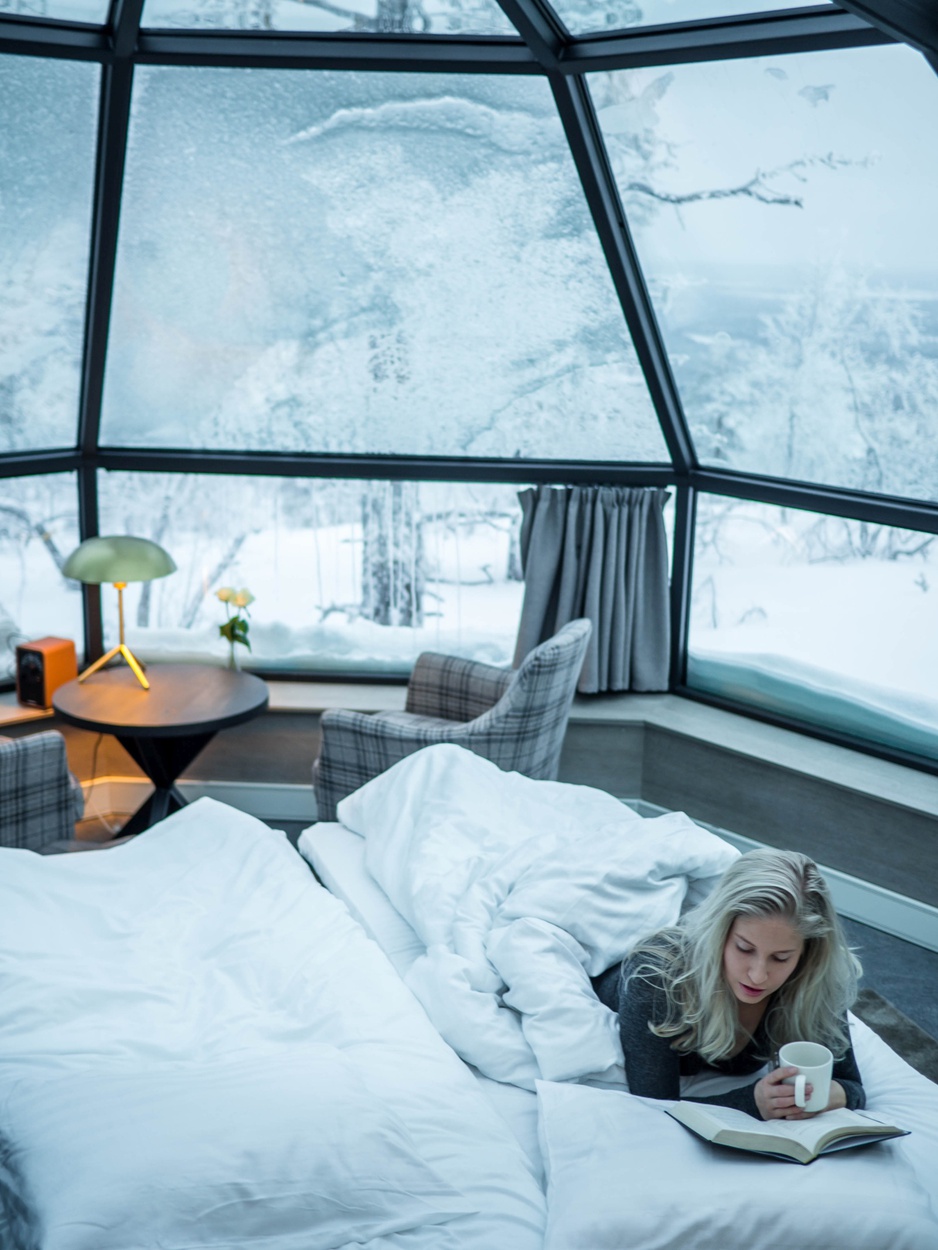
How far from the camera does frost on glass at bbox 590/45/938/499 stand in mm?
3402

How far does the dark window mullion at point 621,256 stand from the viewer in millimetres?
3873

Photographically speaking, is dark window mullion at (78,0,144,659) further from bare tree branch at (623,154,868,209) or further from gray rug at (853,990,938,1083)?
gray rug at (853,990,938,1083)

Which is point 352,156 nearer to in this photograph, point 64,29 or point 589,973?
point 64,29

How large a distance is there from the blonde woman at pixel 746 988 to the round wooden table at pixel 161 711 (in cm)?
226

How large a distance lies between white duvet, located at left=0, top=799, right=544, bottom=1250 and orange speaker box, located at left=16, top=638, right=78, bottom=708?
1884 mm

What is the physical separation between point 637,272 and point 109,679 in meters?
2.46

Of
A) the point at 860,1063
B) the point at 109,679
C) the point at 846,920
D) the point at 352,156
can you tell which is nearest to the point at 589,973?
the point at 860,1063

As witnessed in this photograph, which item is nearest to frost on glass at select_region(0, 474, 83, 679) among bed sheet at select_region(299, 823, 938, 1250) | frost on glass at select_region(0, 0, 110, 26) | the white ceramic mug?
frost on glass at select_region(0, 0, 110, 26)

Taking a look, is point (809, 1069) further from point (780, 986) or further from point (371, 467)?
point (371, 467)

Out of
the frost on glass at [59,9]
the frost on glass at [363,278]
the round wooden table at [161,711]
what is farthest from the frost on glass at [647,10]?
the round wooden table at [161,711]

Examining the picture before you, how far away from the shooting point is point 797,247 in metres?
3.87

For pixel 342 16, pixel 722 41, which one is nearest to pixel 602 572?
pixel 722 41

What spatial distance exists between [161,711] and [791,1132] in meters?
2.77

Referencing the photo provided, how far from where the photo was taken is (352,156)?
412cm
